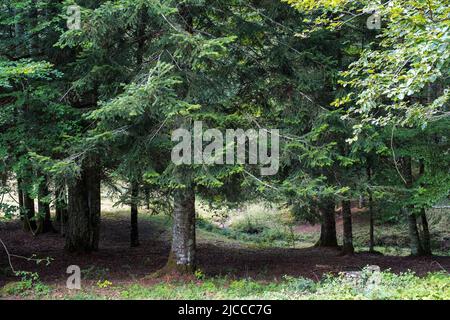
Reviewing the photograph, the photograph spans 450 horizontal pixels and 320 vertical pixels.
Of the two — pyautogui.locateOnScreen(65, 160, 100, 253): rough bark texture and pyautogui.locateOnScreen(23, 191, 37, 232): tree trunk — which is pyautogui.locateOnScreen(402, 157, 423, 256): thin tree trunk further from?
pyautogui.locateOnScreen(23, 191, 37, 232): tree trunk

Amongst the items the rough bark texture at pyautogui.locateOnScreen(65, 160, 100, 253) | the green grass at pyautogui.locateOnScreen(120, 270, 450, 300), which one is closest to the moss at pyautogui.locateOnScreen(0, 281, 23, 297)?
Result: the green grass at pyautogui.locateOnScreen(120, 270, 450, 300)

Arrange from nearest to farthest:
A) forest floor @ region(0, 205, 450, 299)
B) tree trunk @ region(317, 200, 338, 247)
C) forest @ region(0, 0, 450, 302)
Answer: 1. forest @ region(0, 0, 450, 302)
2. forest floor @ region(0, 205, 450, 299)
3. tree trunk @ region(317, 200, 338, 247)

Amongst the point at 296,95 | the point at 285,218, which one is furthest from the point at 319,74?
the point at 285,218

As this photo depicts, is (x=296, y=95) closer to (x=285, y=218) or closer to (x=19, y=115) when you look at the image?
(x=19, y=115)

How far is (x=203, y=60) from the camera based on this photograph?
353 inches

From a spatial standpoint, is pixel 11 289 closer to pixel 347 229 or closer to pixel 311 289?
pixel 311 289

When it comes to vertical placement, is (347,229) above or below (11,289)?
above

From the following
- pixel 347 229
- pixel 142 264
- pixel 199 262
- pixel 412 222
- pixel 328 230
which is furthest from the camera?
pixel 328 230

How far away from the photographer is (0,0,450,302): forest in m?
7.57

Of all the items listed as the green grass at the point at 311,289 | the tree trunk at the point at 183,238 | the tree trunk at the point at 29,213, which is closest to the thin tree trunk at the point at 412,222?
→ the green grass at the point at 311,289

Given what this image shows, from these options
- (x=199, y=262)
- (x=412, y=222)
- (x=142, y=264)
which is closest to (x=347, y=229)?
(x=412, y=222)

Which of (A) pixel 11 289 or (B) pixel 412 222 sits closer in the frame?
(A) pixel 11 289

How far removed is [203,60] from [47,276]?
631 cm

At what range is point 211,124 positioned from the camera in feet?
28.5
